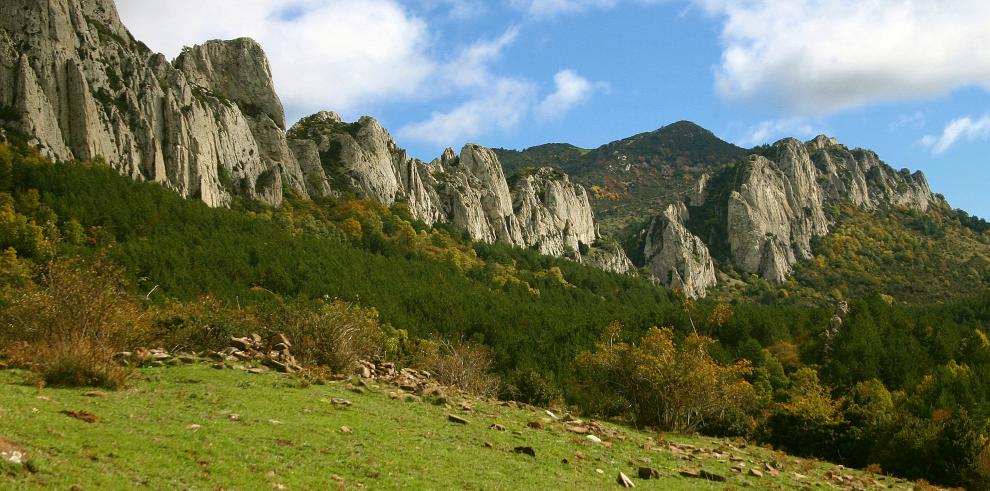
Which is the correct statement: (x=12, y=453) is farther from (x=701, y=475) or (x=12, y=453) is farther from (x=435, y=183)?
(x=435, y=183)

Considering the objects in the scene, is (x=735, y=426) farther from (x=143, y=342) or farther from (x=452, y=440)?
(x=143, y=342)

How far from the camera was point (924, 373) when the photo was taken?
76.8 metres

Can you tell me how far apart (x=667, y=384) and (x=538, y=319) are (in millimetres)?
60890

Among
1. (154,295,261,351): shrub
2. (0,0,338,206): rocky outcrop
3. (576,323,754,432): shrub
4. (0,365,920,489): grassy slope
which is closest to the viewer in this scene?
(0,365,920,489): grassy slope

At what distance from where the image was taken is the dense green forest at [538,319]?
44375 millimetres

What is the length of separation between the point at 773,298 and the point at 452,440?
180 metres

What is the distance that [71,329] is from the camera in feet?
89.7

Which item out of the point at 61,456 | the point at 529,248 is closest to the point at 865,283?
the point at 529,248

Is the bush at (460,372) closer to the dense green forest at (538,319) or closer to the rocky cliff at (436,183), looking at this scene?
the dense green forest at (538,319)

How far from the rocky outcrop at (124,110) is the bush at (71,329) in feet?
255

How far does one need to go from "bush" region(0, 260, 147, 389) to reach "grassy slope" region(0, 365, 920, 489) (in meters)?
1.06

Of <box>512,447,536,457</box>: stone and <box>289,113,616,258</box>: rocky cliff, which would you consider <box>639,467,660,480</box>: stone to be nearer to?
<box>512,447,536,457</box>: stone

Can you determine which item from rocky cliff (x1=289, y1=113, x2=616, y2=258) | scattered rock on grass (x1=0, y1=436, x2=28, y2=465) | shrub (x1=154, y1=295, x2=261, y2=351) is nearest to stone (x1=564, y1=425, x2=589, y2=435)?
shrub (x1=154, y1=295, x2=261, y2=351)

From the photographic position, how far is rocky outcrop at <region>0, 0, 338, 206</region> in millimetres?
96188
